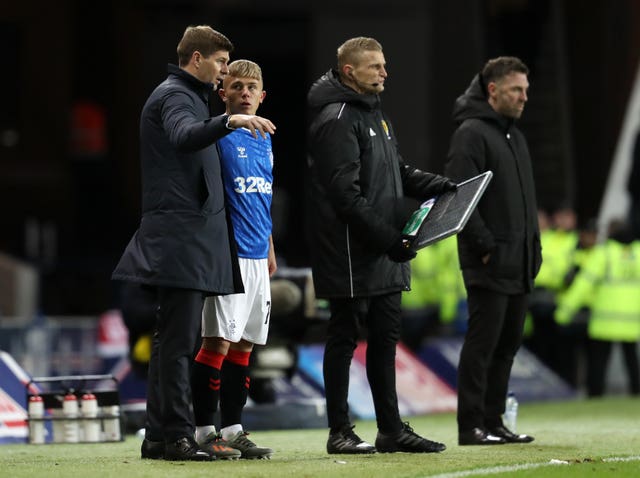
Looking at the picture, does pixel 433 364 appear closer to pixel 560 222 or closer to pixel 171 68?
pixel 560 222

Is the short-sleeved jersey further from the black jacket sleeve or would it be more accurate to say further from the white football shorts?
the black jacket sleeve

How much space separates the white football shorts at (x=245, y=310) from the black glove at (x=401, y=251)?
0.66 m

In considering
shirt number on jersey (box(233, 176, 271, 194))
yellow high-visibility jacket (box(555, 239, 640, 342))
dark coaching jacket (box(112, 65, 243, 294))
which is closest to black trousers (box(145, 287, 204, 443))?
dark coaching jacket (box(112, 65, 243, 294))

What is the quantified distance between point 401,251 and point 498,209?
1210mm

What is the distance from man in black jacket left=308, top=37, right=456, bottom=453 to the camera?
8281mm

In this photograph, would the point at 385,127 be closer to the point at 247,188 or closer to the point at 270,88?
the point at 247,188

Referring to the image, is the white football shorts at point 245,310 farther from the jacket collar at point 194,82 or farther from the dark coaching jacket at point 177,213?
the jacket collar at point 194,82

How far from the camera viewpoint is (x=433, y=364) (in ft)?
52.9

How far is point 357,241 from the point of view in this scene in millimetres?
8320

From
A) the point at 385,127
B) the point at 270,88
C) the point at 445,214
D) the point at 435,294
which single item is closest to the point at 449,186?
the point at 445,214

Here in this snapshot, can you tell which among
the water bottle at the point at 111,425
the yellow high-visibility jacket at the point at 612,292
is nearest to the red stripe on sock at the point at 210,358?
the water bottle at the point at 111,425

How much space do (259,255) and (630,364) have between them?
10.0 meters

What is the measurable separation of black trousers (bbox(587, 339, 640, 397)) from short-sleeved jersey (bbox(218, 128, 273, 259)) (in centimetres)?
959

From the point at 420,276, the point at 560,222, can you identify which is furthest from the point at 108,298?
the point at 560,222
